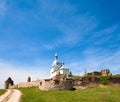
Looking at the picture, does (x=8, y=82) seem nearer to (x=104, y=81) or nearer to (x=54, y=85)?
(x=54, y=85)

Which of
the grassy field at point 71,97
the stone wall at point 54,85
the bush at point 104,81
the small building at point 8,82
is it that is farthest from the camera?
the small building at point 8,82

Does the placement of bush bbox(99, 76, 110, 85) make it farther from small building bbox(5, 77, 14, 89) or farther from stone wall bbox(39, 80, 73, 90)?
small building bbox(5, 77, 14, 89)

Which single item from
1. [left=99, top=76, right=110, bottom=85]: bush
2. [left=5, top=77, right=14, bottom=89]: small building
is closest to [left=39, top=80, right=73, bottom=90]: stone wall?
[left=99, top=76, right=110, bottom=85]: bush

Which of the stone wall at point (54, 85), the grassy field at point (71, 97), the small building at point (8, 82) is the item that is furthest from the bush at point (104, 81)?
the small building at point (8, 82)

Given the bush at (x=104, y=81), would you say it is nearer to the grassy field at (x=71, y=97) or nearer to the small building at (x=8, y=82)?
the grassy field at (x=71, y=97)

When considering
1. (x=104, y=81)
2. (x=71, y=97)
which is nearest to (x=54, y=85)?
(x=71, y=97)

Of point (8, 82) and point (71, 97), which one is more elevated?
point (8, 82)

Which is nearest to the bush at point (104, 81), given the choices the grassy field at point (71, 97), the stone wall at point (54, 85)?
the stone wall at point (54, 85)

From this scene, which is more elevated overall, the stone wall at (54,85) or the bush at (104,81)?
the bush at (104,81)

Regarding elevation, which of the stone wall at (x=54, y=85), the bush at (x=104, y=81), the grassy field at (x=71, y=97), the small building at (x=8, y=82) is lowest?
the grassy field at (x=71, y=97)

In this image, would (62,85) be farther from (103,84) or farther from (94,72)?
(94,72)

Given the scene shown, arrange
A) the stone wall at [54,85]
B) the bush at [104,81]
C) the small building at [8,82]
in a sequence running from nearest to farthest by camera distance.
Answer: the stone wall at [54,85]
the bush at [104,81]
the small building at [8,82]

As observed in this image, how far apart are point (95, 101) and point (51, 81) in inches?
702

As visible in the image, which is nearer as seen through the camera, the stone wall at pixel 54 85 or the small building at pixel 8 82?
the stone wall at pixel 54 85
